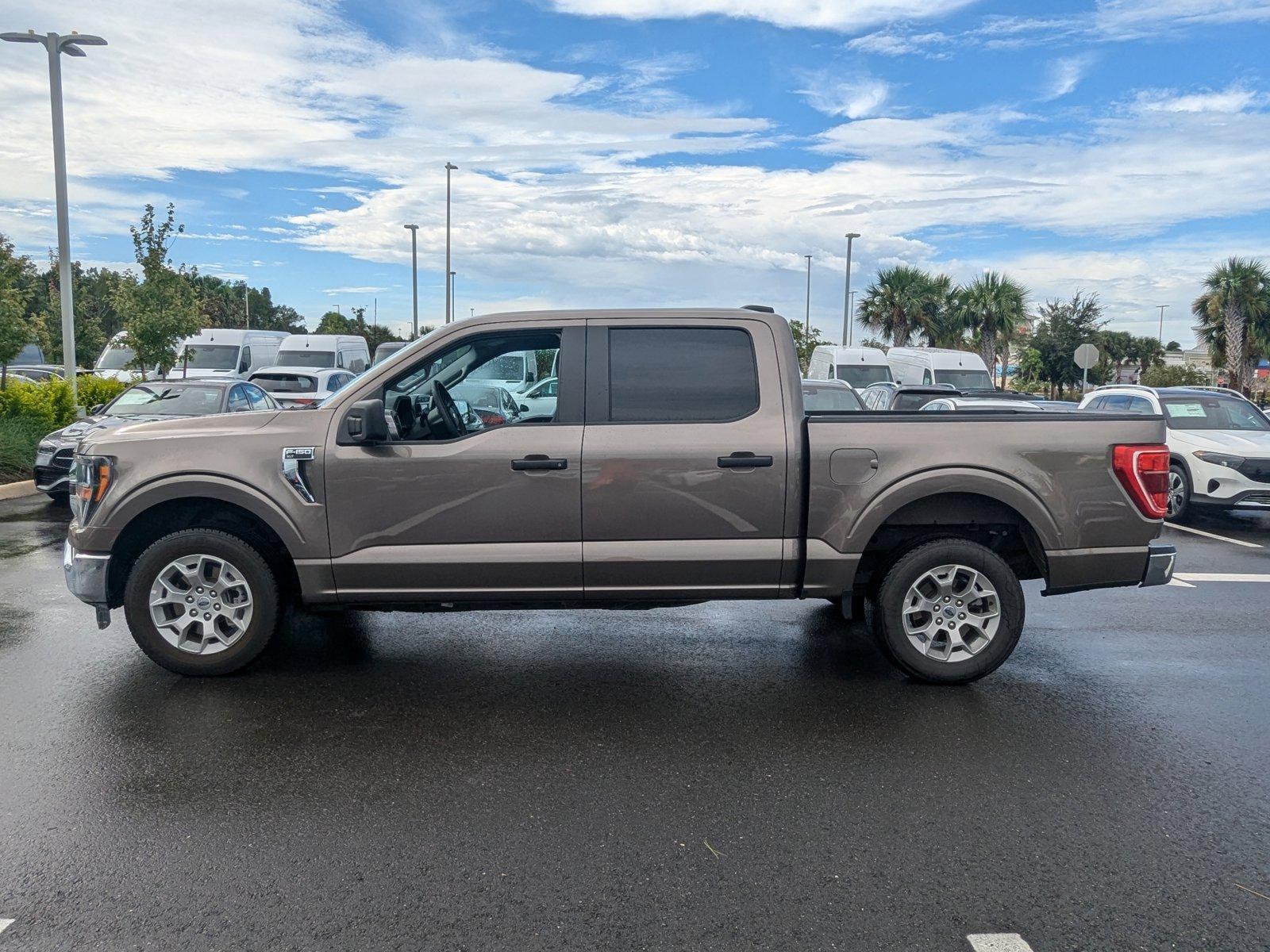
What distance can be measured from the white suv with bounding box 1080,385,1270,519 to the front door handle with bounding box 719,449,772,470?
7076 millimetres

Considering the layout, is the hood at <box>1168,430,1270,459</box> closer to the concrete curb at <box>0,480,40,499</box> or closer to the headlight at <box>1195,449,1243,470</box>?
the headlight at <box>1195,449,1243,470</box>

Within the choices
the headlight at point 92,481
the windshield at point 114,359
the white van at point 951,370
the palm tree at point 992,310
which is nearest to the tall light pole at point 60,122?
the windshield at point 114,359

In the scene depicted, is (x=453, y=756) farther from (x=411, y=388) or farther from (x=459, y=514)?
(x=411, y=388)

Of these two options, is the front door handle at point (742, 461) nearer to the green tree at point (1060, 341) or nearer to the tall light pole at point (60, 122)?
the tall light pole at point (60, 122)

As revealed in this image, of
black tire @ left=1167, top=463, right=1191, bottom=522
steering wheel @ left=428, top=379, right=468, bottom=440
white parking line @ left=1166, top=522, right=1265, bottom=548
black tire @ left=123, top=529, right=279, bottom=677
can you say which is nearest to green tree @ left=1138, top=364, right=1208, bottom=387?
black tire @ left=1167, top=463, right=1191, bottom=522

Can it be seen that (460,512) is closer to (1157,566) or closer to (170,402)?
(1157,566)

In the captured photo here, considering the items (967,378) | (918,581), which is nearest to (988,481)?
(918,581)

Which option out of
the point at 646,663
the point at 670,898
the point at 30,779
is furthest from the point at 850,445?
the point at 30,779

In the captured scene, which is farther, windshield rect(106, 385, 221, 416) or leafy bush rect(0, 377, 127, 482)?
leafy bush rect(0, 377, 127, 482)

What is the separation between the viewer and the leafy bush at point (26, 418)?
1358 centimetres

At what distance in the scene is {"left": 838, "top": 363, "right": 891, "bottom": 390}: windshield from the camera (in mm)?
24344

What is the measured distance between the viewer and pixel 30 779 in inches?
162

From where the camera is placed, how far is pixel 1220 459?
1162 centimetres

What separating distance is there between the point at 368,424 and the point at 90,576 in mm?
1767
